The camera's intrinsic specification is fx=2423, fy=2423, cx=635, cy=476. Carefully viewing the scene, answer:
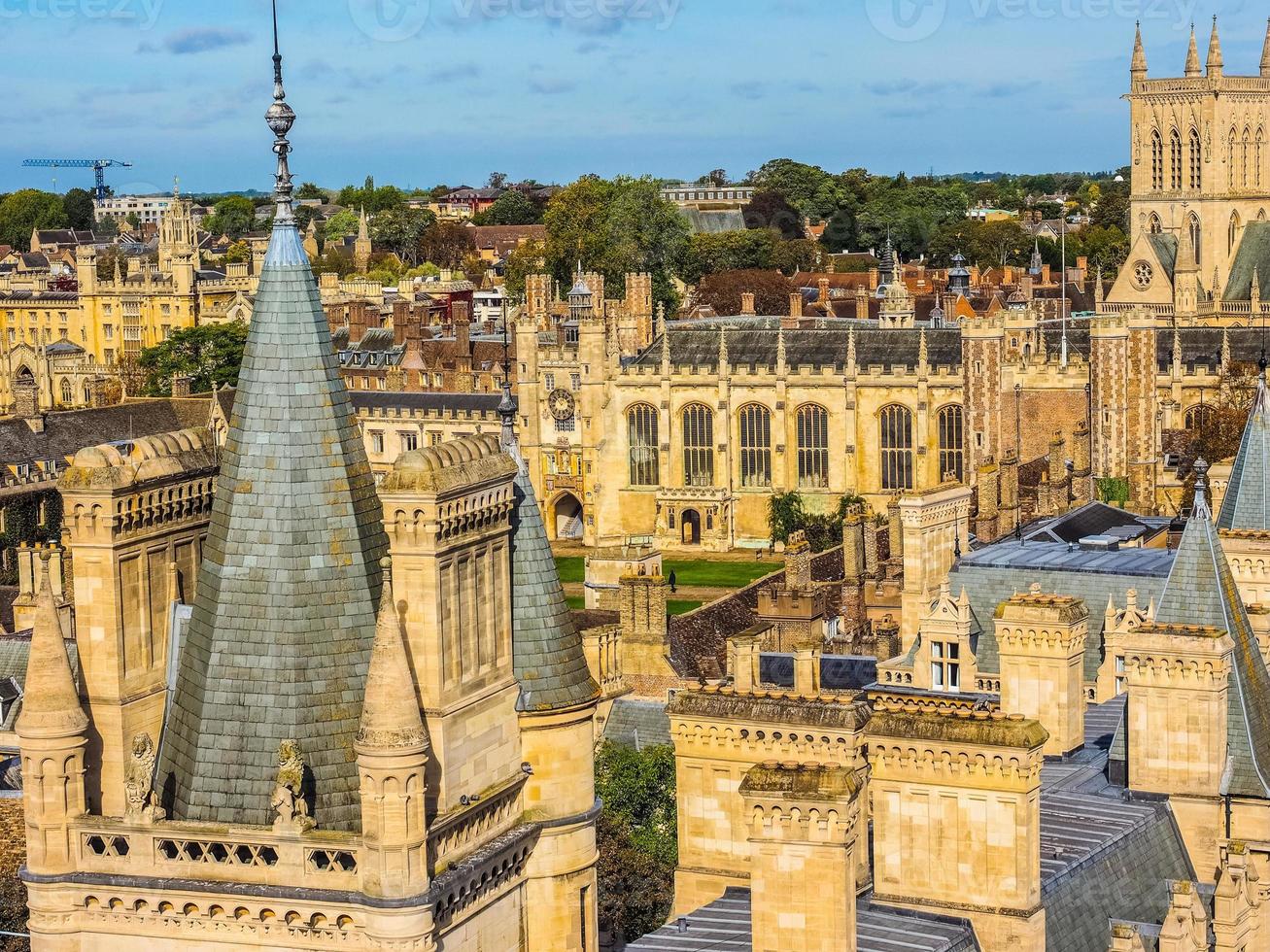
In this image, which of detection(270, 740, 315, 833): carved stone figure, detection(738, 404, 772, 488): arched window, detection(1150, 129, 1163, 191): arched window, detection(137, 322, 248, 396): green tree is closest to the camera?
detection(270, 740, 315, 833): carved stone figure

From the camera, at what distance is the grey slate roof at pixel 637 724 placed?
43.8 metres

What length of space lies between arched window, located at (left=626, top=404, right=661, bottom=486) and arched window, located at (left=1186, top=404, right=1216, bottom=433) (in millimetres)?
21269

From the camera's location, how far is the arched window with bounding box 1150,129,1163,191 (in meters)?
130

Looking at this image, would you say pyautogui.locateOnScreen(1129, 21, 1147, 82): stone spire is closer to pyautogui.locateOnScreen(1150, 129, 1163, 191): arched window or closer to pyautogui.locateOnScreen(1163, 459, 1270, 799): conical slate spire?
pyautogui.locateOnScreen(1150, 129, 1163, 191): arched window

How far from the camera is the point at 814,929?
70.5ft

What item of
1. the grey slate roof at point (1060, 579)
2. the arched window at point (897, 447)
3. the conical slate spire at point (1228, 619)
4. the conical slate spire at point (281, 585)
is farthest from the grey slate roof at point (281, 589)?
the arched window at point (897, 447)

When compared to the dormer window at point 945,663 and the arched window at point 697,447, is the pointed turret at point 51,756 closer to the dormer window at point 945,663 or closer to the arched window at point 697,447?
the dormer window at point 945,663

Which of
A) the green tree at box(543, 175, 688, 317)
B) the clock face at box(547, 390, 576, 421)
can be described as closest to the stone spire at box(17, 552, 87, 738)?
the clock face at box(547, 390, 576, 421)

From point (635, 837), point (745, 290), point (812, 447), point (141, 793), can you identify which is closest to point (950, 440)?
point (812, 447)

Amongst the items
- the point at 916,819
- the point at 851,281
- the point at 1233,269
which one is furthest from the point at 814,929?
the point at 851,281

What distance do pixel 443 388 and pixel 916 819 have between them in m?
87.3

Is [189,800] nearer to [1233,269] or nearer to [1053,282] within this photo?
[1233,269]

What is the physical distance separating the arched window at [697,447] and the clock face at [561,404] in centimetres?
477

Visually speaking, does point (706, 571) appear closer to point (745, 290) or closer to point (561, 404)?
point (561, 404)
